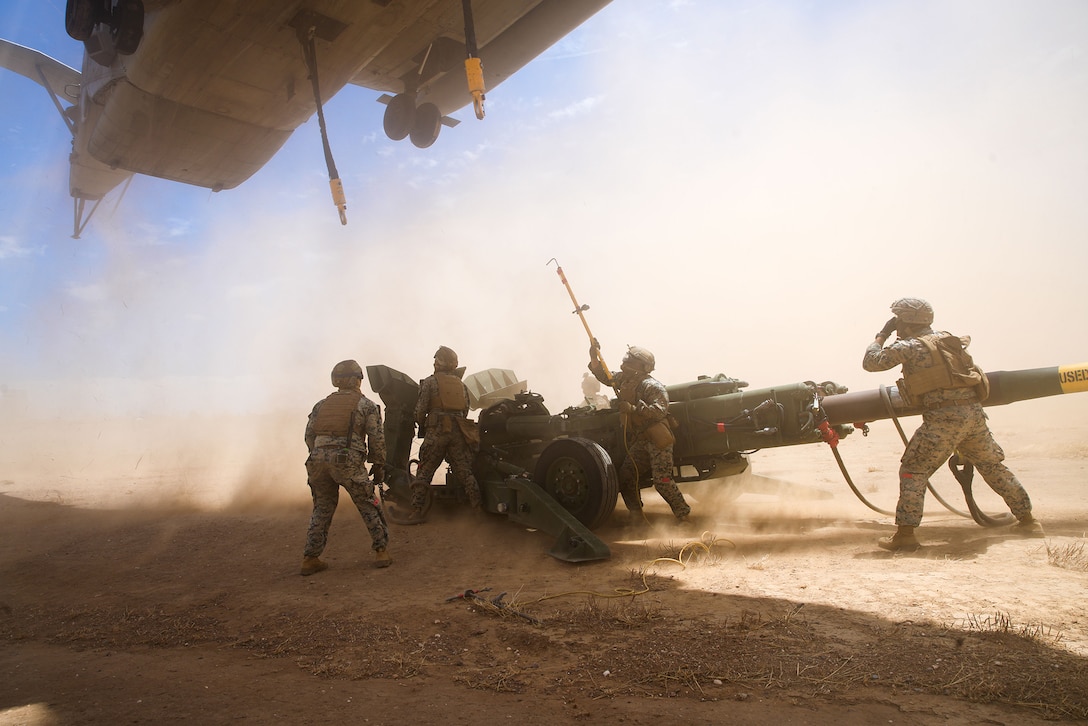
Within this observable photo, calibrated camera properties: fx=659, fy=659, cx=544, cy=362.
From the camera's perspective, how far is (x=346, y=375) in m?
6.36

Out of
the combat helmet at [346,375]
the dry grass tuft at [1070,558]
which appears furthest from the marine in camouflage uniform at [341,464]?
the dry grass tuft at [1070,558]

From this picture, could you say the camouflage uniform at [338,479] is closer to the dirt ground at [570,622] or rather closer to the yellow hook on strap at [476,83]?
the dirt ground at [570,622]

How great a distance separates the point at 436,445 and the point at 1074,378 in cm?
595

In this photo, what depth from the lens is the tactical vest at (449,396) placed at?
24.4 ft

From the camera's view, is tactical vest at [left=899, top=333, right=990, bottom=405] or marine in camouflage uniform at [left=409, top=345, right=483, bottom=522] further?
marine in camouflage uniform at [left=409, top=345, right=483, bottom=522]

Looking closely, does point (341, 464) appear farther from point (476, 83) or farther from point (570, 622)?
point (476, 83)

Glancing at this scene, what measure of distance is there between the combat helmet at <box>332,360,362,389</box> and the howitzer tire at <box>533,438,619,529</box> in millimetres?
2019

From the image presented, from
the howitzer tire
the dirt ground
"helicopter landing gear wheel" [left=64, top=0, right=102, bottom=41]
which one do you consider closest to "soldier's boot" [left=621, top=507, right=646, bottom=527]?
the dirt ground

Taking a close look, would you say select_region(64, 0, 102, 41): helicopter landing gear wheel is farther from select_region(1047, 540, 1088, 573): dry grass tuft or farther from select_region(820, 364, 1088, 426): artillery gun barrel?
select_region(1047, 540, 1088, 573): dry grass tuft

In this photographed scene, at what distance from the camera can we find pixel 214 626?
443 cm

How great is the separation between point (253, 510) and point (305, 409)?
1385 cm

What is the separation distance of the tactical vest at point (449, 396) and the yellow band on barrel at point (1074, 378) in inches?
A: 222

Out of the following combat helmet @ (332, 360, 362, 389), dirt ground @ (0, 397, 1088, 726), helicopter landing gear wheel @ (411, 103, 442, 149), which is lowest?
dirt ground @ (0, 397, 1088, 726)

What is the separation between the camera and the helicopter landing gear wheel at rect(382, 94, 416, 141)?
1131cm
